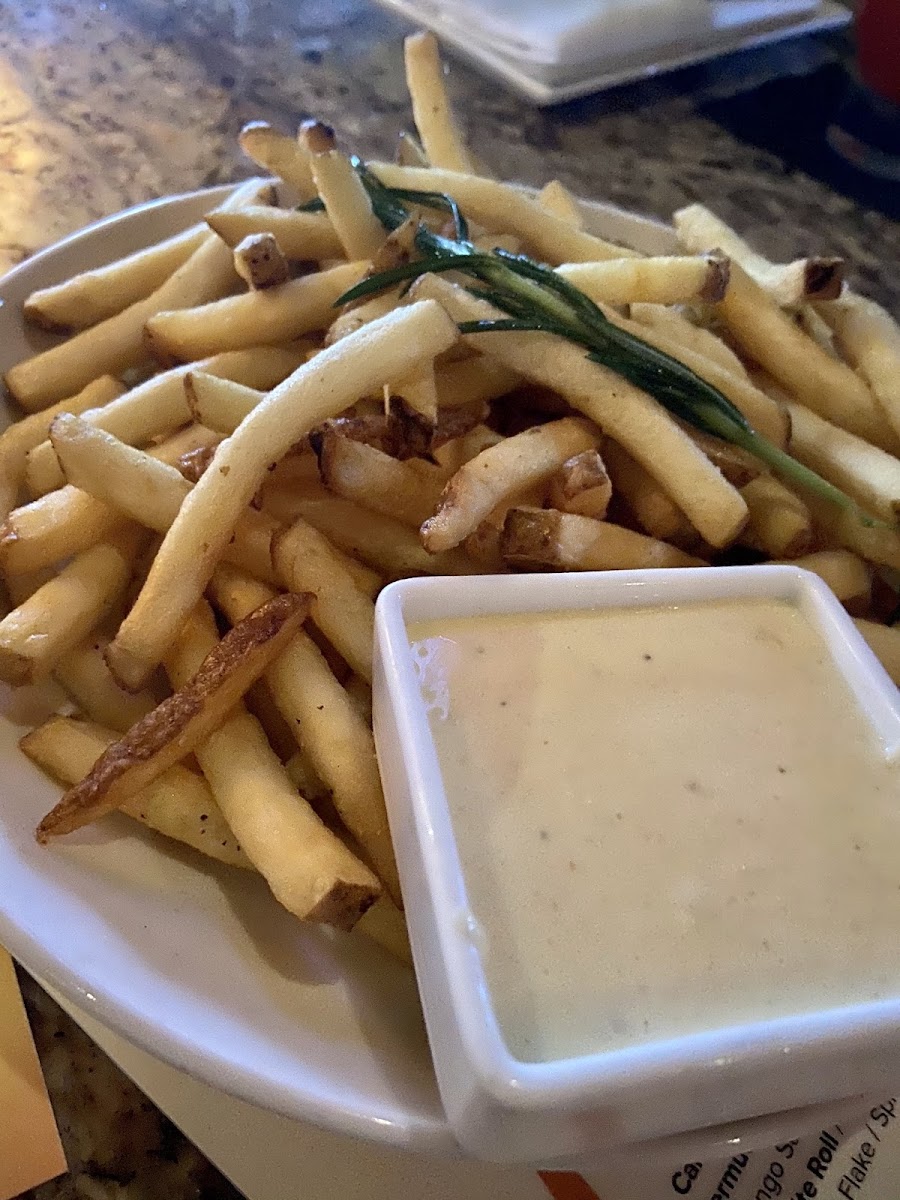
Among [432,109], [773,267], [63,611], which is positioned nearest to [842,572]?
[773,267]

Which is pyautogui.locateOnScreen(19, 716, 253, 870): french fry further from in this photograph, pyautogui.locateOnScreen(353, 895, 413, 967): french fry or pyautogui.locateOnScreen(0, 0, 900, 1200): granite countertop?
pyautogui.locateOnScreen(0, 0, 900, 1200): granite countertop

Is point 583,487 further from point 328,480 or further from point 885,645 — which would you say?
point 885,645

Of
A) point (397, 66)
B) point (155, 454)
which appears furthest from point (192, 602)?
point (397, 66)

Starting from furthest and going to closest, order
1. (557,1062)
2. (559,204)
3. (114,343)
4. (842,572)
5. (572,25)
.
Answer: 1. (572,25)
2. (559,204)
3. (114,343)
4. (842,572)
5. (557,1062)

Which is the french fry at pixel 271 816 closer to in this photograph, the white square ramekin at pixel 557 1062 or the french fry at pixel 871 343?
the white square ramekin at pixel 557 1062

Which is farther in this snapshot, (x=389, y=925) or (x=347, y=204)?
(x=347, y=204)

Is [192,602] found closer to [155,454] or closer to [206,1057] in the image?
[155,454]

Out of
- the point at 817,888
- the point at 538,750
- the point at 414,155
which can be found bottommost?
the point at 817,888
